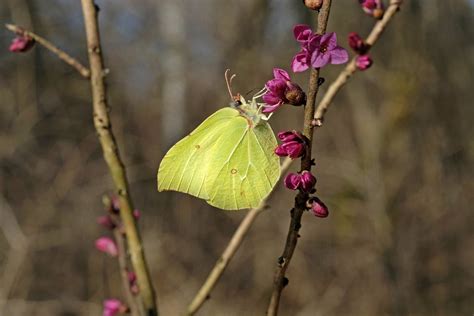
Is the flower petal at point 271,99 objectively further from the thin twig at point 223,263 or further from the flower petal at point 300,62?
the thin twig at point 223,263

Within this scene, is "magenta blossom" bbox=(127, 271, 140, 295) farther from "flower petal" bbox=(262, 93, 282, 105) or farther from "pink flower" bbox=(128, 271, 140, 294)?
"flower petal" bbox=(262, 93, 282, 105)

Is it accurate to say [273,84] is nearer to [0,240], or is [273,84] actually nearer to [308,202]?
[308,202]

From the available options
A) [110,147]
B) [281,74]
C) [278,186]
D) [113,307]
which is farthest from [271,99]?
[278,186]

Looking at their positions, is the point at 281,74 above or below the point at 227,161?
above

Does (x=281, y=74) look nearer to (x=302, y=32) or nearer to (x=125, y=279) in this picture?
(x=302, y=32)

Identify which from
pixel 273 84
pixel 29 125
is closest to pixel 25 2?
pixel 29 125

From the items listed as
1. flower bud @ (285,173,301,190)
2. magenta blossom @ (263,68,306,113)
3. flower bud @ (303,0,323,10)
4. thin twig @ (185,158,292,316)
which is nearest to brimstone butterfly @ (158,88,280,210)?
thin twig @ (185,158,292,316)
